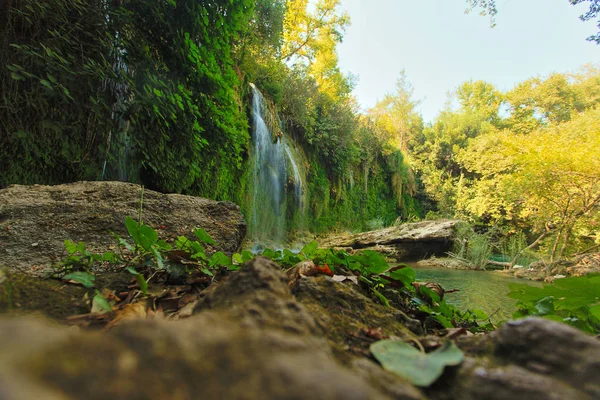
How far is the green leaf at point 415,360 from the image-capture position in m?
0.39

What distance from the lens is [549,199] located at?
10.3 meters

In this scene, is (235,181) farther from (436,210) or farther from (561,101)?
(561,101)

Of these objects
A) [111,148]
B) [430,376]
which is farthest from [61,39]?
[430,376]

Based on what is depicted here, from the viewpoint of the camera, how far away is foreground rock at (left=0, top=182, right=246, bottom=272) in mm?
1379

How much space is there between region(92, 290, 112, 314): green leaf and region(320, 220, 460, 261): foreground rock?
887 centimetres

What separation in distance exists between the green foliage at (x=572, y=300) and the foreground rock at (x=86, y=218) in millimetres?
1630

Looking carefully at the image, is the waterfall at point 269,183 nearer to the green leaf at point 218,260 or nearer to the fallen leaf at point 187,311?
the green leaf at point 218,260

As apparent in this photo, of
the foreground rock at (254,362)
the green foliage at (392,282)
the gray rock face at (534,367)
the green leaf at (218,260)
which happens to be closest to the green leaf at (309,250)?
the green foliage at (392,282)

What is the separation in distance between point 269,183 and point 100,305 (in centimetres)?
637

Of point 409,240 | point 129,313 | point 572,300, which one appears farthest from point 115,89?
point 409,240

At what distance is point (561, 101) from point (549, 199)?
18556 millimetres

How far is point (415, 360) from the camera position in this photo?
43 centimetres

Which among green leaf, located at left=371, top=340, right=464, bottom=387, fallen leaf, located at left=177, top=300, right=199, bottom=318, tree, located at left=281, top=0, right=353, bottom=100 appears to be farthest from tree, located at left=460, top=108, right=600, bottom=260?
fallen leaf, located at left=177, top=300, right=199, bottom=318

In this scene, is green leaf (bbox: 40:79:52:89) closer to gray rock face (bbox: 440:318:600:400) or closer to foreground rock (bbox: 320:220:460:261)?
gray rock face (bbox: 440:318:600:400)
